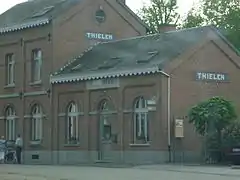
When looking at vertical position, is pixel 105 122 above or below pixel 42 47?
below

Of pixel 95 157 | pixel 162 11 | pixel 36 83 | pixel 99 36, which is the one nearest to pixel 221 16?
pixel 162 11

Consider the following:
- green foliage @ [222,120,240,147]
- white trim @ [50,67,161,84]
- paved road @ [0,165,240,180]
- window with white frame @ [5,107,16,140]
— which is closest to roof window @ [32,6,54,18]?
white trim @ [50,67,161,84]

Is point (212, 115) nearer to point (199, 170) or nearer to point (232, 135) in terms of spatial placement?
point (232, 135)

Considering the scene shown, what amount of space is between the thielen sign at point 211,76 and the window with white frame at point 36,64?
1159 cm

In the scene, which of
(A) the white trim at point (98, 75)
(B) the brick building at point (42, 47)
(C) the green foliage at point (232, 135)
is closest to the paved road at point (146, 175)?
(C) the green foliage at point (232, 135)

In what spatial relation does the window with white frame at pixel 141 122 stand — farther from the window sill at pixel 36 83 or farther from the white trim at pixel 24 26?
the white trim at pixel 24 26

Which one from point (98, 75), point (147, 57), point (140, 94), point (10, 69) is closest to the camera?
point (140, 94)

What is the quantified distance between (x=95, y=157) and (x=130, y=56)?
629cm

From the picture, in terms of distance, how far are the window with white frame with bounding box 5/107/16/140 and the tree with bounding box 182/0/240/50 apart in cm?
1982

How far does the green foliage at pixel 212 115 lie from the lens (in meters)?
38.5

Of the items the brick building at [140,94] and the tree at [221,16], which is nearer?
the brick building at [140,94]

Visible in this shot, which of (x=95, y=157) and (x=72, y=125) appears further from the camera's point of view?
(x=72, y=125)

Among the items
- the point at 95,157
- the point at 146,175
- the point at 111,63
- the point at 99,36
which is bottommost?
the point at 146,175

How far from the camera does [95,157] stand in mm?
44062
